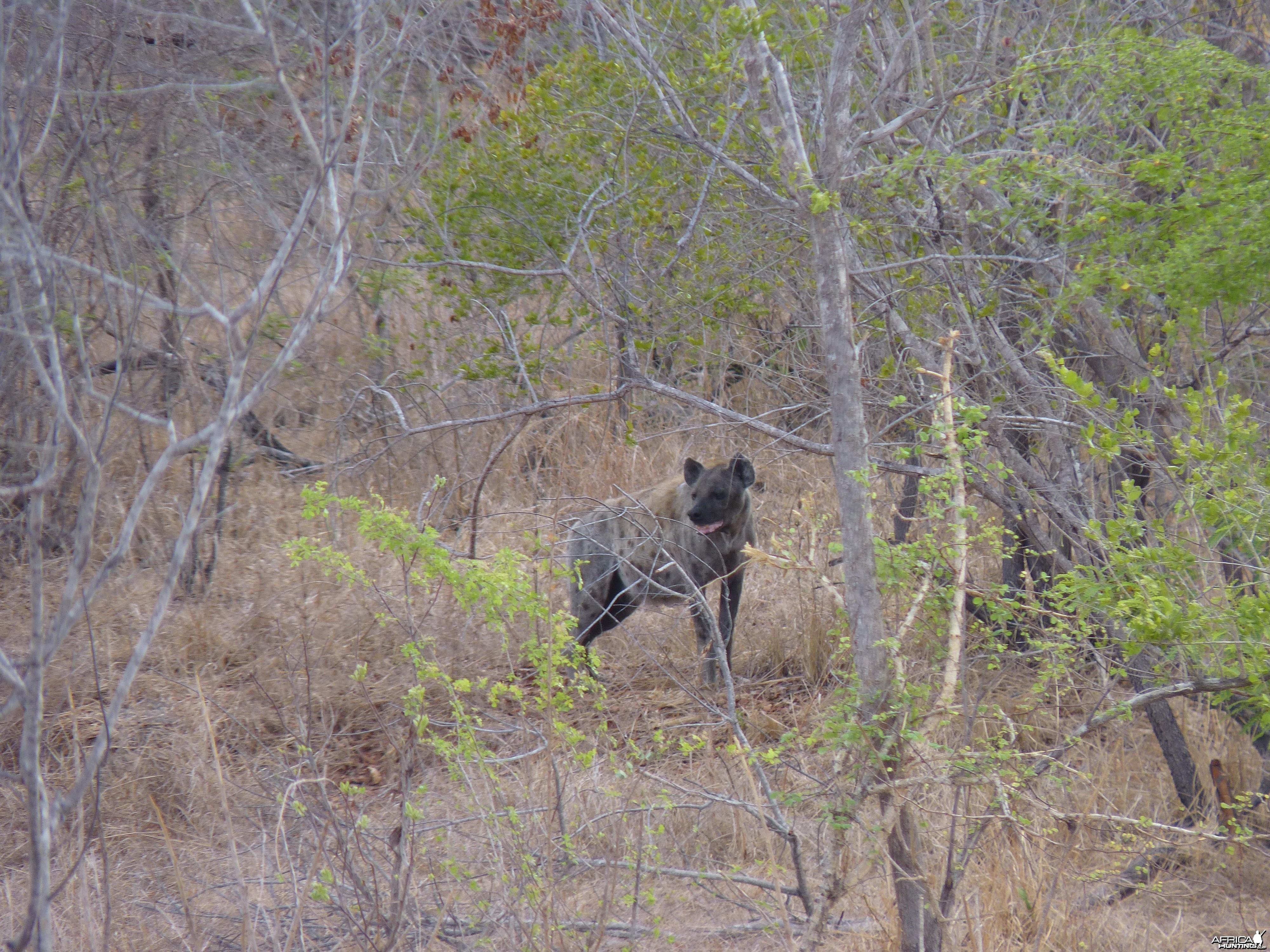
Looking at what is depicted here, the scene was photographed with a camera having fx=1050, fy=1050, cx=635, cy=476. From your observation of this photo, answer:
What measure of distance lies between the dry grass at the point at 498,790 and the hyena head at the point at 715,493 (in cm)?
85

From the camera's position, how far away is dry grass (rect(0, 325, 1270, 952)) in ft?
12.4

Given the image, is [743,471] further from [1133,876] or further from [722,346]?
[1133,876]

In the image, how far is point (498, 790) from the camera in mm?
3691

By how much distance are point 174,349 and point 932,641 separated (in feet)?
16.8

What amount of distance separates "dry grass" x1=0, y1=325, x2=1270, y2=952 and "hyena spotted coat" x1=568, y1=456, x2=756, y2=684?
0.30 meters

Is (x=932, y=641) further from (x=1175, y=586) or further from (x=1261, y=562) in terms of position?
(x=1261, y=562)

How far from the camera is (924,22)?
186 inches

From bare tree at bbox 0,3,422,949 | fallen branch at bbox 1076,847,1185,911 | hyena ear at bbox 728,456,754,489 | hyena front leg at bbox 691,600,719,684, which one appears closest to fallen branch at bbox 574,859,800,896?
fallen branch at bbox 1076,847,1185,911

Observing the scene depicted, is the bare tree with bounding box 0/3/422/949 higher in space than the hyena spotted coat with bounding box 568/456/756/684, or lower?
higher

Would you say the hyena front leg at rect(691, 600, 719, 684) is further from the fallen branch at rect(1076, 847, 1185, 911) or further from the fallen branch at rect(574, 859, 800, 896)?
the fallen branch at rect(574, 859, 800, 896)

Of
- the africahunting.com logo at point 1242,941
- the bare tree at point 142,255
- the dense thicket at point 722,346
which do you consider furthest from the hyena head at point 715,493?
the africahunting.com logo at point 1242,941

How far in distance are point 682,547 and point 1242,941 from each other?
376cm

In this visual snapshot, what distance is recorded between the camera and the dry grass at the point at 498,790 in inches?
149

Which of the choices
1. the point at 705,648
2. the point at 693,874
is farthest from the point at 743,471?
the point at 693,874
